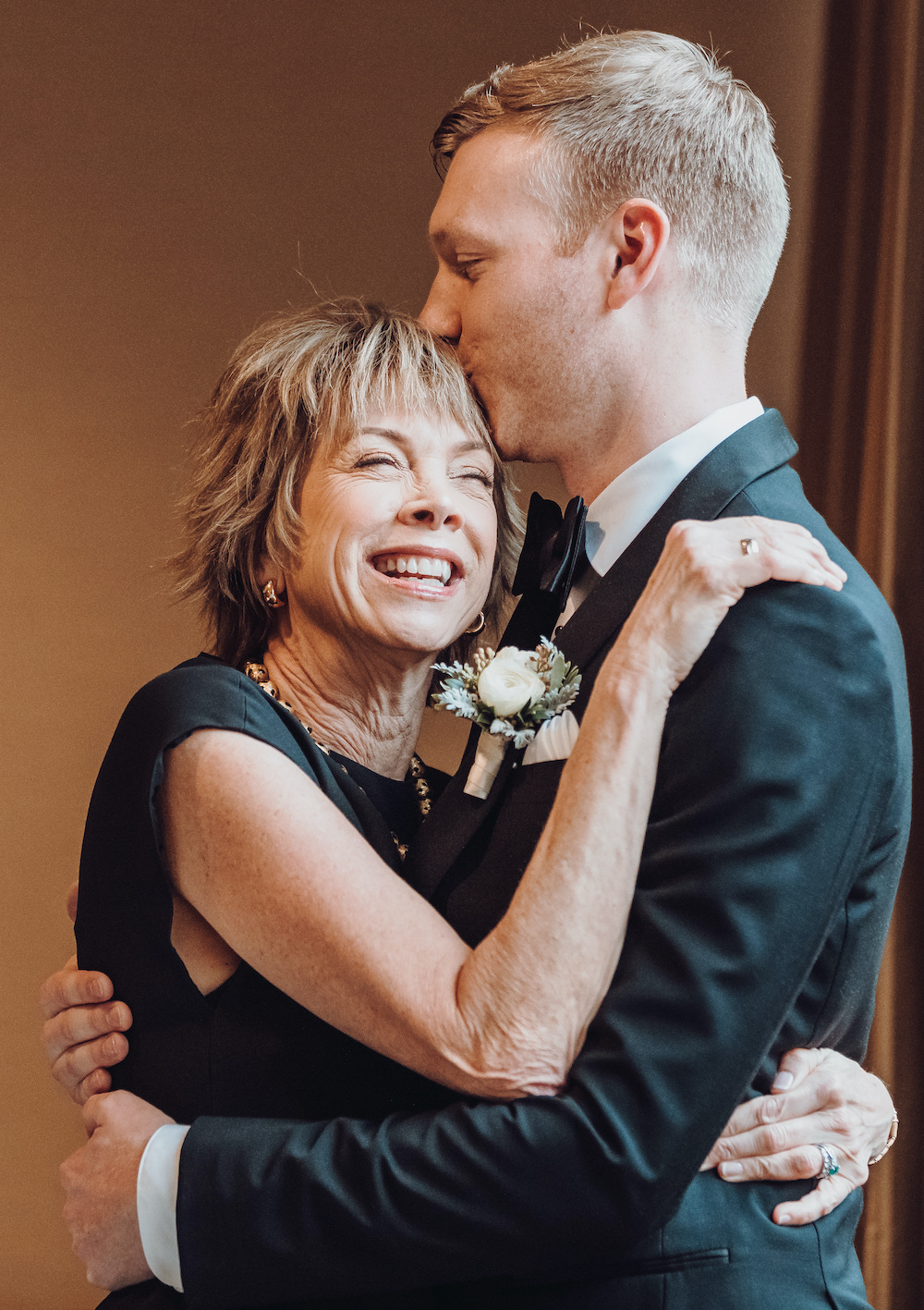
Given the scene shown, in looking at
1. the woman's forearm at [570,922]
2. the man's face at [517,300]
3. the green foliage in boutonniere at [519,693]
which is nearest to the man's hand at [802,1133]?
the woman's forearm at [570,922]

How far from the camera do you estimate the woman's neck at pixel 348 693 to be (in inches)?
77.5

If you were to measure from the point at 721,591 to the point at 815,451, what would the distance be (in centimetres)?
230

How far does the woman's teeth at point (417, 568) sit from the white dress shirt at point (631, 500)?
234 millimetres

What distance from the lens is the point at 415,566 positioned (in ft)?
6.22

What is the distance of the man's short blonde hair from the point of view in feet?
5.66

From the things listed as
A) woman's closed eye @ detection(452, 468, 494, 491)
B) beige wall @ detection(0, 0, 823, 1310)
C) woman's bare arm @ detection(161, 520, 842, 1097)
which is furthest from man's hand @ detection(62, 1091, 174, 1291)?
beige wall @ detection(0, 0, 823, 1310)

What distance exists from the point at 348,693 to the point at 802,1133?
0.94m

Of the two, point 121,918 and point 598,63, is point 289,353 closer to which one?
point 598,63

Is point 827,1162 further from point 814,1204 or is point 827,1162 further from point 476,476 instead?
point 476,476

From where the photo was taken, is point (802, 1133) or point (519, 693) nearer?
point (802, 1133)

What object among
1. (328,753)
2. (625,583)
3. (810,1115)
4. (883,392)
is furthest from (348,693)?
(883,392)

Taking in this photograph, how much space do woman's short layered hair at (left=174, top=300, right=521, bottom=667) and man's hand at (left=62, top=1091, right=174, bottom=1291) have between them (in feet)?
2.57

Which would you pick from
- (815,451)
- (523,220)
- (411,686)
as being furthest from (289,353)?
(815,451)

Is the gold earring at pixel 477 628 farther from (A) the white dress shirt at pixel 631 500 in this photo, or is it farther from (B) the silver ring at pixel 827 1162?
(B) the silver ring at pixel 827 1162
